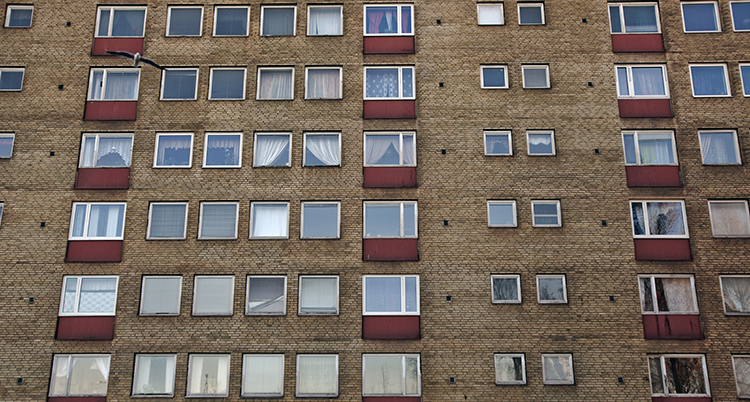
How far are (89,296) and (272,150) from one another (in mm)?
8455

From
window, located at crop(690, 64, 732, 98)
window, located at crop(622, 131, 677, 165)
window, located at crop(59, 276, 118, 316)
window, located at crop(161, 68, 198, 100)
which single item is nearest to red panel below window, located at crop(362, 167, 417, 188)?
window, located at crop(161, 68, 198, 100)

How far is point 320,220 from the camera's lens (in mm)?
21750

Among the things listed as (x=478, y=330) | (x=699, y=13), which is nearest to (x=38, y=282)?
(x=478, y=330)

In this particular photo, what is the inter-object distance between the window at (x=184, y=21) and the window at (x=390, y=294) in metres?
12.5

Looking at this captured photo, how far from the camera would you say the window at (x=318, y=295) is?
20.9 metres

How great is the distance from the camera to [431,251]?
21.2 metres

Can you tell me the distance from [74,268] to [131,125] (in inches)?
228

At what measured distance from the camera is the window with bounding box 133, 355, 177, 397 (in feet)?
66.4

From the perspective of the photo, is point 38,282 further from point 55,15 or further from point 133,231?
point 55,15

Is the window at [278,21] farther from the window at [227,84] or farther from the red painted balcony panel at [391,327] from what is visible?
the red painted balcony panel at [391,327]

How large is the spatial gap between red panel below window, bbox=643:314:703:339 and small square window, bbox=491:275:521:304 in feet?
14.9

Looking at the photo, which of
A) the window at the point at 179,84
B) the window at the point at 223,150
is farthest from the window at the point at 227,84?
the window at the point at 223,150

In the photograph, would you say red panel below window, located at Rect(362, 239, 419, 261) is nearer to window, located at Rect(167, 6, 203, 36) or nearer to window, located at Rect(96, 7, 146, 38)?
window, located at Rect(167, 6, 203, 36)

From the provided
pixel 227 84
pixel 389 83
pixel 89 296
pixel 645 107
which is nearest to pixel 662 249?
pixel 645 107
